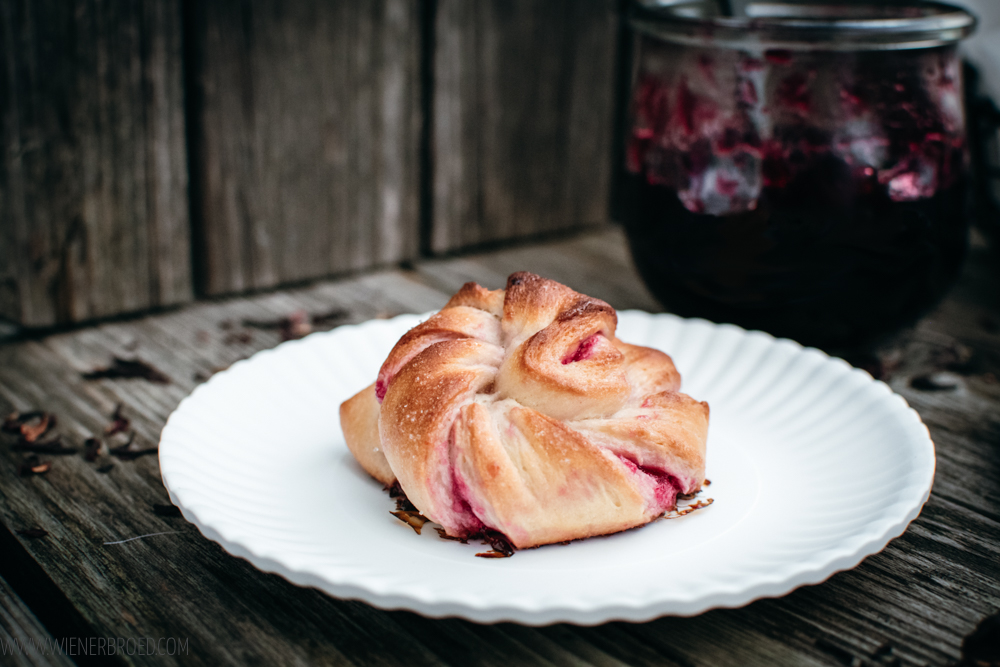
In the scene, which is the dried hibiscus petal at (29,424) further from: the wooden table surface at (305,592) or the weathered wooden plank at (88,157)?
the weathered wooden plank at (88,157)

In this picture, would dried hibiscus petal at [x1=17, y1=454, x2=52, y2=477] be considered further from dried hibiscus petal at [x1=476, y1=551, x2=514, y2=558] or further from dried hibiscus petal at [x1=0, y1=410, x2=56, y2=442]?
dried hibiscus petal at [x1=476, y1=551, x2=514, y2=558]

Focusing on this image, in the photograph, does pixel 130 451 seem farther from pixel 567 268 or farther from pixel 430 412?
pixel 567 268

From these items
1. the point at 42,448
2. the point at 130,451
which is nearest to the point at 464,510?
the point at 130,451

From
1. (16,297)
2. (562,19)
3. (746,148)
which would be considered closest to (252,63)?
(16,297)

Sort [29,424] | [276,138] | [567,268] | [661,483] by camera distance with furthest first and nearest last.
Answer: [567,268], [276,138], [29,424], [661,483]

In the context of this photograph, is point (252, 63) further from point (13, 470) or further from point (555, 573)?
point (555, 573)

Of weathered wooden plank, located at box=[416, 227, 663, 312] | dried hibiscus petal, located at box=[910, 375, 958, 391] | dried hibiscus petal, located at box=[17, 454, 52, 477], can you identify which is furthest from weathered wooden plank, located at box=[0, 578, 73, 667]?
dried hibiscus petal, located at box=[910, 375, 958, 391]

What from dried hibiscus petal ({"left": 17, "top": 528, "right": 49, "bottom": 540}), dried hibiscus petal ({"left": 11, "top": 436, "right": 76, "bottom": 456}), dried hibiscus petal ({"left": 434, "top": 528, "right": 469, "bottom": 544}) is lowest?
dried hibiscus petal ({"left": 17, "top": 528, "right": 49, "bottom": 540})

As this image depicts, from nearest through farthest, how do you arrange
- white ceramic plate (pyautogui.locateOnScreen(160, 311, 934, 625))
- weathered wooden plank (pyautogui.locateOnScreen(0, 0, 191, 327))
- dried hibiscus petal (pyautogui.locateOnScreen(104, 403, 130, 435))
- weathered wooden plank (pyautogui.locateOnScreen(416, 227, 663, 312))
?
1. white ceramic plate (pyautogui.locateOnScreen(160, 311, 934, 625))
2. dried hibiscus petal (pyautogui.locateOnScreen(104, 403, 130, 435))
3. weathered wooden plank (pyautogui.locateOnScreen(0, 0, 191, 327))
4. weathered wooden plank (pyautogui.locateOnScreen(416, 227, 663, 312))
